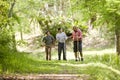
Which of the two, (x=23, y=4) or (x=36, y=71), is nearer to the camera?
(x=36, y=71)

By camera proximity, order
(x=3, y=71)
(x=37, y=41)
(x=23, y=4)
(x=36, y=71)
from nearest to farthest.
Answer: (x=3, y=71) < (x=36, y=71) < (x=23, y=4) < (x=37, y=41)

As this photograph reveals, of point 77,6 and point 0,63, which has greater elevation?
point 77,6

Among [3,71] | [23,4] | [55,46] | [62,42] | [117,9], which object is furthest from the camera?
[55,46]

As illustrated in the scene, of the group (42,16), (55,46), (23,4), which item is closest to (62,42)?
(23,4)

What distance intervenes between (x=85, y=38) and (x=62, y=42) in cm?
1599

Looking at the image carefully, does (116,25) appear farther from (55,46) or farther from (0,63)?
(55,46)

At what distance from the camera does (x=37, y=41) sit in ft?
125

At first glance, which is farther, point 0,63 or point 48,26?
point 48,26

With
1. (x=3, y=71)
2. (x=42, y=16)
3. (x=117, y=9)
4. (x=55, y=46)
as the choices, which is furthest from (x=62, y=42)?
(x=42, y=16)

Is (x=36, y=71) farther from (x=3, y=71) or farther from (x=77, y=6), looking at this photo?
(x=77, y=6)

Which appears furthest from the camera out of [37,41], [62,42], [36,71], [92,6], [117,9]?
[37,41]

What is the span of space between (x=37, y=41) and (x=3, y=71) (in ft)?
82.3

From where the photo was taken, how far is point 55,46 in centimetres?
3575

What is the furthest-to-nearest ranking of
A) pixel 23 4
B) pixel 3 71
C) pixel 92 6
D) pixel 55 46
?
pixel 55 46, pixel 23 4, pixel 92 6, pixel 3 71
